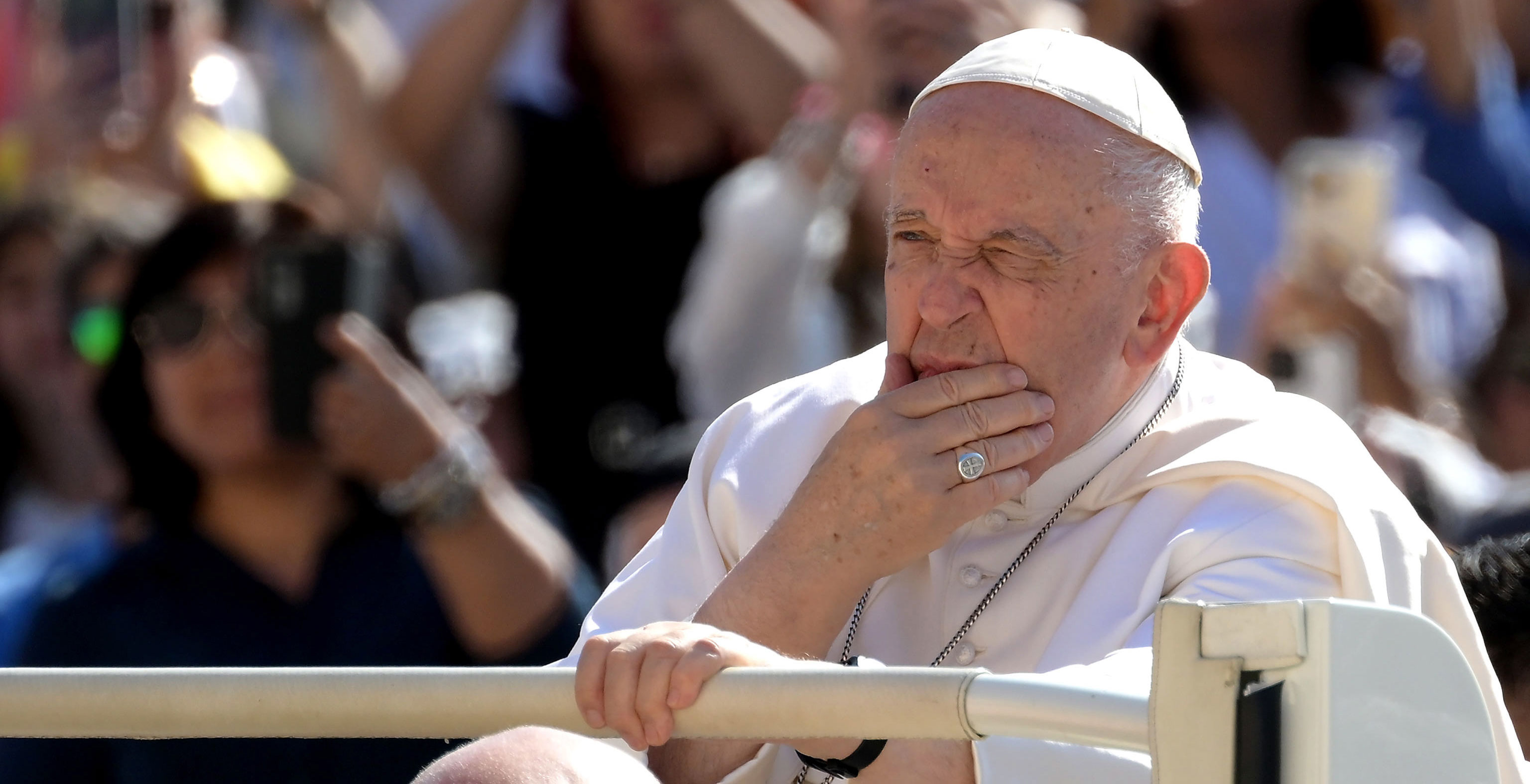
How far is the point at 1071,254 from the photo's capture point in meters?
2.78

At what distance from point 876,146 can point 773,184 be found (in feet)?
1.24

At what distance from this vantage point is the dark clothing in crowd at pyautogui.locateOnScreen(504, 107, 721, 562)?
204 inches

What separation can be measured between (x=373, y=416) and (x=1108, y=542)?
77.1 inches

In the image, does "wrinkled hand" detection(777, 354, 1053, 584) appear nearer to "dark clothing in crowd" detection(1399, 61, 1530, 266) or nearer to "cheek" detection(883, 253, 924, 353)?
"cheek" detection(883, 253, 924, 353)

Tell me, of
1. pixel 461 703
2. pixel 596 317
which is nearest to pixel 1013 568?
pixel 461 703

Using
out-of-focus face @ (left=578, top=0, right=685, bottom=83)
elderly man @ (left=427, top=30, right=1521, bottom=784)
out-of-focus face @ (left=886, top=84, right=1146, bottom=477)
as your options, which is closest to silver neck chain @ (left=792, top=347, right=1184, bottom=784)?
elderly man @ (left=427, top=30, right=1521, bottom=784)

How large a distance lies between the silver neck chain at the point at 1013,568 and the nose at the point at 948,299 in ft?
1.10

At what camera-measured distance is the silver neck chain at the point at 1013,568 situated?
289 cm

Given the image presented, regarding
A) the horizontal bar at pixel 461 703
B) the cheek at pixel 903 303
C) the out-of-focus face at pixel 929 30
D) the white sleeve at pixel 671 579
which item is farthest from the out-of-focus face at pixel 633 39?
the horizontal bar at pixel 461 703

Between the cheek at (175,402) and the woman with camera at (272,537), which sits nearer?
the woman with camera at (272,537)

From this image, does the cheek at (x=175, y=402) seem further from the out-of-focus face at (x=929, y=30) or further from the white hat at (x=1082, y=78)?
the white hat at (x=1082, y=78)

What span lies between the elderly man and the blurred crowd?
649 mm

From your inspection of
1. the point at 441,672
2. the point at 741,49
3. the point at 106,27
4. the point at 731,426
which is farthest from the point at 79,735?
the point at 106,27

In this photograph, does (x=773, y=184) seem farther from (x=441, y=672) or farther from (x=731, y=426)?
(x=441, y=672)
